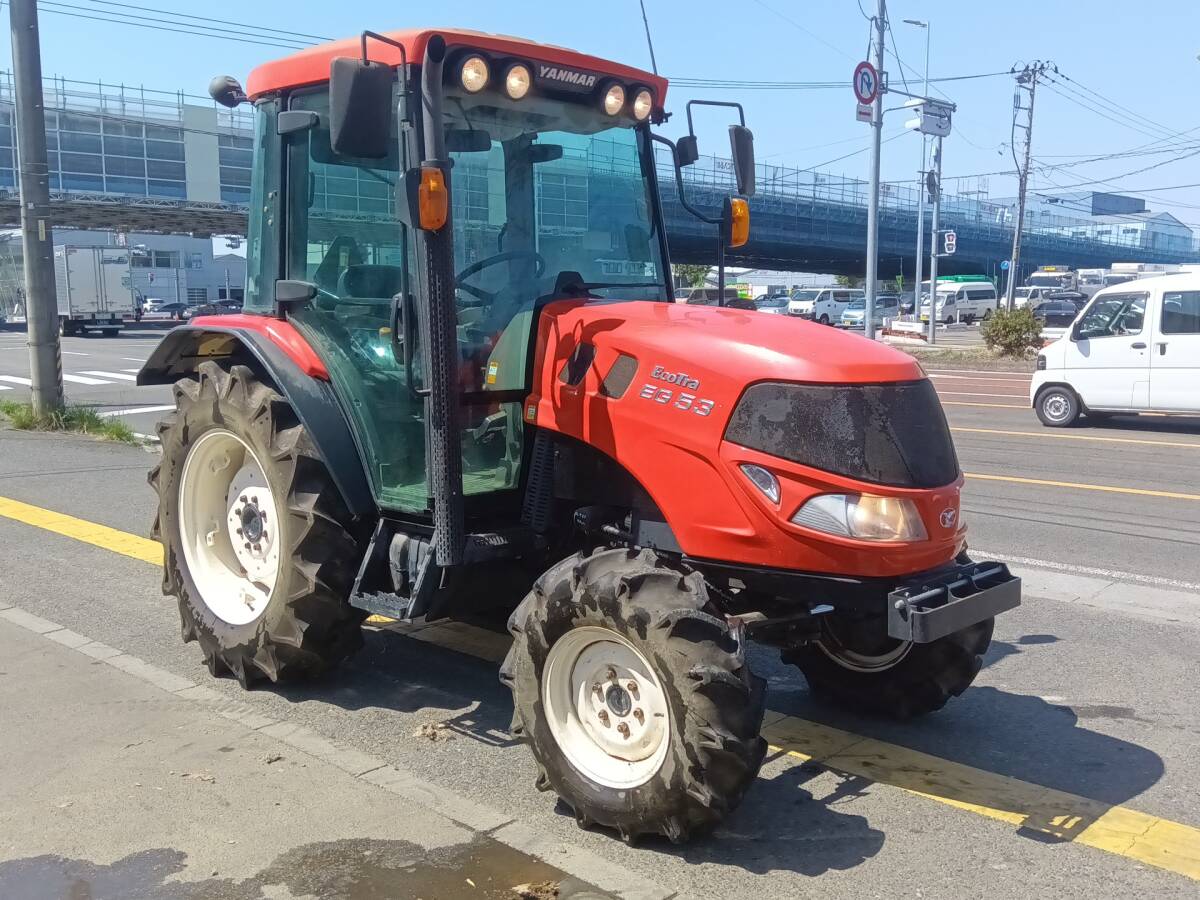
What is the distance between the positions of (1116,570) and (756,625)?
14.5 ft

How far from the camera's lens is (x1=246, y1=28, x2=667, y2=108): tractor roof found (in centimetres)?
430

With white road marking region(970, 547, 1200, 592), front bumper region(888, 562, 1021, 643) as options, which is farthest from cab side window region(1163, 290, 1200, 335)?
front bumper region(888, 562, 1021, 643)

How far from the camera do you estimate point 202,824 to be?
13.0 feet

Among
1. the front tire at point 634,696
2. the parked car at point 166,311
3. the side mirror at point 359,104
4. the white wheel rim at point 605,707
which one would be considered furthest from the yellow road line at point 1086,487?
the parked car at point 166,311

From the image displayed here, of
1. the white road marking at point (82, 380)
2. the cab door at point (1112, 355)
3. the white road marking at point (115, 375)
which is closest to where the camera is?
the cab door at point (1112, 355)

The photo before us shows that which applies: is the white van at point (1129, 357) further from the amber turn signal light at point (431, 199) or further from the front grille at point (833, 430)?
the amber turn signal light at point (431, 199)

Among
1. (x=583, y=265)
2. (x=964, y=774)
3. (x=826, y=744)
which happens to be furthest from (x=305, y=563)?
(x=964, y=774)

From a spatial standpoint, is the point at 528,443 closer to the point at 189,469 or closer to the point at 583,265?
the point at 583,265

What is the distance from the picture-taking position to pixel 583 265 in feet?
16.0

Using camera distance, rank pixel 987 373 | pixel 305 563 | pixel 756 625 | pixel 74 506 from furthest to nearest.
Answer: pixel 987 373 → pixel 74 506 → pixel 305 563 → pixel 756 625

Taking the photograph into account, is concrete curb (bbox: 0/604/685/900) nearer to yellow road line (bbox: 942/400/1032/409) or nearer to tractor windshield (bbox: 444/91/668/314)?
tractor windshield (bbox: 444/91/668/314)

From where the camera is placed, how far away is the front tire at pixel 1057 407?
15.4 m

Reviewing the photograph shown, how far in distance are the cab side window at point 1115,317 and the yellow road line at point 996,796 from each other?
38.7 ft

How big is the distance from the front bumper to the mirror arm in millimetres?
2106
